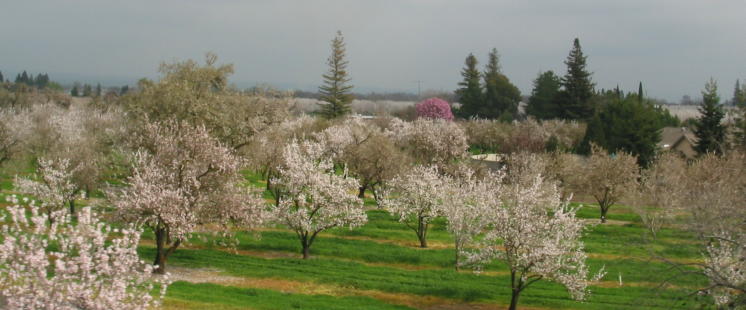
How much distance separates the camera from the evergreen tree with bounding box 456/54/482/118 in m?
129

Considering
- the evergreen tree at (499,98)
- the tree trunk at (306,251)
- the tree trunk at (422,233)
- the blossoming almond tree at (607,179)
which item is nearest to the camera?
the tree trunk at (306,251)

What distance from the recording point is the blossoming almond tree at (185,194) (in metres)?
27.3

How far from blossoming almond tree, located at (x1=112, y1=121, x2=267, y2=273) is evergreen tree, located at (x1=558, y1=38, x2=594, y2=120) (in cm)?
7567

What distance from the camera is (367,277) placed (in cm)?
3070

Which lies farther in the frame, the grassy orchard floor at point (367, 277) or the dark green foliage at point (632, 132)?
the dark green foliage at point (632, 132)

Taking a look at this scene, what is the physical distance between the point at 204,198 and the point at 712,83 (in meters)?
60.7

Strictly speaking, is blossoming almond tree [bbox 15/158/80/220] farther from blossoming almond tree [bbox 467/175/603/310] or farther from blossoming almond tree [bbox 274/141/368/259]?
blossoming almond tree [bbox 467/175/603/310]

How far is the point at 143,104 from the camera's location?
45.8 m

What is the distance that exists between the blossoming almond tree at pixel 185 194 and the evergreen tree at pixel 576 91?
7567 cm

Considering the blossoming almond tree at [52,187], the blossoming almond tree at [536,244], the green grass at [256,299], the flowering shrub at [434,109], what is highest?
the flowering shrub at [434,109]

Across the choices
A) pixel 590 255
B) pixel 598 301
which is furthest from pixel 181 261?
pixel 590 255

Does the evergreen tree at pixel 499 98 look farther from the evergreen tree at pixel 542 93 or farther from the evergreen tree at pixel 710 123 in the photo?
the evergreen tree at pixel 710 123

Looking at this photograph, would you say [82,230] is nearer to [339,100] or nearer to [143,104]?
[143,104]

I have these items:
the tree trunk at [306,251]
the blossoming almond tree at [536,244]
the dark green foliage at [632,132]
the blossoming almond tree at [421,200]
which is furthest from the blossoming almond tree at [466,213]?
the dark green foliage at [632,132]
